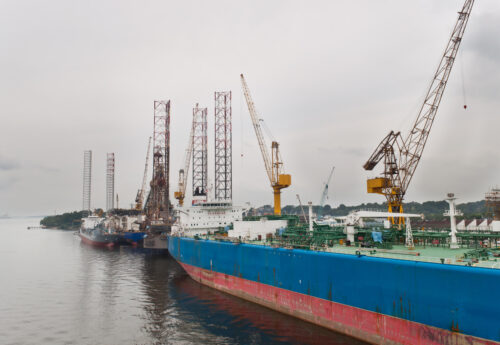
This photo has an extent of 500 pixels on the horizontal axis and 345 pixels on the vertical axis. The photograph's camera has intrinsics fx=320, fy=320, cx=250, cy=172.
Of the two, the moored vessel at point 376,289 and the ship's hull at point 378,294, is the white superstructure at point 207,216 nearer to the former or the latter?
the moored vessel at point 376,289

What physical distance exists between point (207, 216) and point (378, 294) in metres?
29.4

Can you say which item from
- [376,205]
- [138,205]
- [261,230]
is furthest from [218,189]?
[376,205]

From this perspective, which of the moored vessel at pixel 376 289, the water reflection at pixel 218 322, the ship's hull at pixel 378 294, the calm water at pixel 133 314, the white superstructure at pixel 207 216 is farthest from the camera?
the white superstructure at pixel 207 216

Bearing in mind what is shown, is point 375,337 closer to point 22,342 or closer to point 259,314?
point 259,314

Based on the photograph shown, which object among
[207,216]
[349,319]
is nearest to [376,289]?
[349,319]

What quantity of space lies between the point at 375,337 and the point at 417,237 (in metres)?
10.7

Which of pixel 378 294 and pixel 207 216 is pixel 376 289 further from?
pixel 207 216

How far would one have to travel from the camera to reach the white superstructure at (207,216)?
141ft

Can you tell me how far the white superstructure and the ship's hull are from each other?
15809mm

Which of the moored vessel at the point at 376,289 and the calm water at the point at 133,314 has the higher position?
the moored vessel at the point at 376,289

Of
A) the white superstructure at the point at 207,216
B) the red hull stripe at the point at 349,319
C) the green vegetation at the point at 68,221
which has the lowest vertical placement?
the green vegetation at the point at 68,221

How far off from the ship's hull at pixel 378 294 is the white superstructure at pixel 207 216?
622 inches

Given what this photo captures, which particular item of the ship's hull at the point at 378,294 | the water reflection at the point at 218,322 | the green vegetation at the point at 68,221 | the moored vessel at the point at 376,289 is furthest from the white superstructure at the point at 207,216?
the green vegetation at the point at 68,221

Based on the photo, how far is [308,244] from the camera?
2405cm
